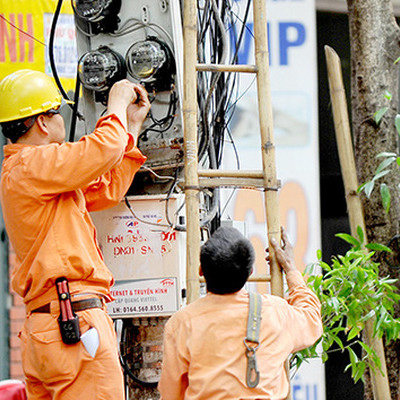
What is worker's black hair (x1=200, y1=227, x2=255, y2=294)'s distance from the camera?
3268 millimetres

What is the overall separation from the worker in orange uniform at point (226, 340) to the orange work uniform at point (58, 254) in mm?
421

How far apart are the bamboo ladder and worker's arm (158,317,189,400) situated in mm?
631

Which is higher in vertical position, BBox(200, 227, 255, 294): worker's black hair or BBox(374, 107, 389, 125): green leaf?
BBox(374, 107, 389, 125): green leaf

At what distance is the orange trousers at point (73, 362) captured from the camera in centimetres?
356

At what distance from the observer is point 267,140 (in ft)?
13.5

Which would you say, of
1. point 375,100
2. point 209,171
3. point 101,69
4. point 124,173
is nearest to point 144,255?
point 124,173

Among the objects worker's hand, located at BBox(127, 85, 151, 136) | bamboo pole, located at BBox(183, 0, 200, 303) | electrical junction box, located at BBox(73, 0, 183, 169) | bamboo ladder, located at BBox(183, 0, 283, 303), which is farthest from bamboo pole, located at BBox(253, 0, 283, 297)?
worker's hand, located at BBox(127, 85, 151, 136)

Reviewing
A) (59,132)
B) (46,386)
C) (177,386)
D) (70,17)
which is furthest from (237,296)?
(70,17)

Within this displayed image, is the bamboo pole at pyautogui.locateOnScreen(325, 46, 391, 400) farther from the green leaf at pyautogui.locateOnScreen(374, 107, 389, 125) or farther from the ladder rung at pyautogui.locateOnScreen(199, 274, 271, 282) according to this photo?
the ladder rung at pyautogui.locateOnScreen(199, 274, 271, 282)

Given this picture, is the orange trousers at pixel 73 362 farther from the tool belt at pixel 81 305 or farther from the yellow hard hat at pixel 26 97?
the yellow hard hat at pixel 26 97

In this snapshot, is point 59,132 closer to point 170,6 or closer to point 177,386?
point 170,6

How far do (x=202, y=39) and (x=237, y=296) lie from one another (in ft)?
6.21

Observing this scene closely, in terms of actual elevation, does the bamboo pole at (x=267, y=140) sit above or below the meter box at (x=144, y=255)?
above

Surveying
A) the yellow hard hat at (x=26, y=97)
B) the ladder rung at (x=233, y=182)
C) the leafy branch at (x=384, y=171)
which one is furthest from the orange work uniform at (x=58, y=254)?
the leafy branch at (x=384, y=171)
